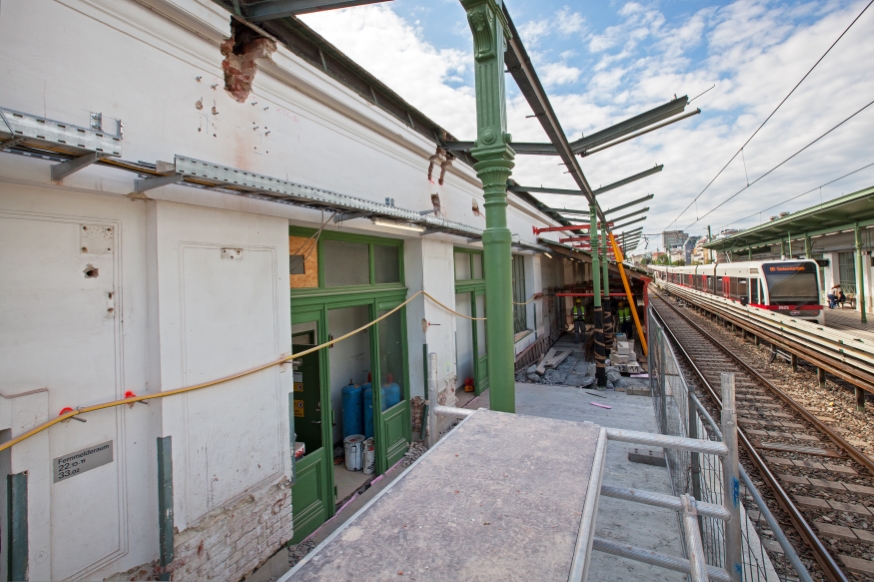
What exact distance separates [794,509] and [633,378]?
5256 mm

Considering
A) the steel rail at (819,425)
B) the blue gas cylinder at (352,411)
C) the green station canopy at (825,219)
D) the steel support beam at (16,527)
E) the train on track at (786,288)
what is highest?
the green station canopy at (825,219)

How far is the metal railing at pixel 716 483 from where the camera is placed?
2279 millimetres

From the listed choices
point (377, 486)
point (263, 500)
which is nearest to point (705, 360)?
point (377, 486)

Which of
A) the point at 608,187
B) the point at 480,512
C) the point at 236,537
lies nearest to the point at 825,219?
the point at 608,187

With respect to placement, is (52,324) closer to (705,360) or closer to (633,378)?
(633,378)

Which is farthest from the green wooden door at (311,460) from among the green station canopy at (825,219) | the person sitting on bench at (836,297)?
the person sitting on bench at (836,297)

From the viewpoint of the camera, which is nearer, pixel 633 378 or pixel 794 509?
pixel 794 509

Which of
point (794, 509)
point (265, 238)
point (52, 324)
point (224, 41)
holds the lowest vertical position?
point (794, 509)

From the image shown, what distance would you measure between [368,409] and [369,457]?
70 cm

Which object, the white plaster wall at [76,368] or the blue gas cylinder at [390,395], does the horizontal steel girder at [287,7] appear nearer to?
the white plaster wall at [76,368]

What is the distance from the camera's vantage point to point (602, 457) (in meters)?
2.14

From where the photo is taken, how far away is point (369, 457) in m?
5.43

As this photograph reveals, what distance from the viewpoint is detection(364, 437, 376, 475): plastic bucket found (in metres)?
5.41

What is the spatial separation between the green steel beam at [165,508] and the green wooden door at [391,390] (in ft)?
9.24
